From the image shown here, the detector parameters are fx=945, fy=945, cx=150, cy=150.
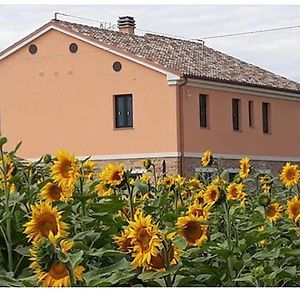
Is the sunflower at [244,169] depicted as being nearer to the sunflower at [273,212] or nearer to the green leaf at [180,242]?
the sunflower at [273,212]

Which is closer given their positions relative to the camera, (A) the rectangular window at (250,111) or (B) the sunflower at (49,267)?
(B) the sunflower at (49,267)

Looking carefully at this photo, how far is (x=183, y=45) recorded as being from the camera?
2352 cm

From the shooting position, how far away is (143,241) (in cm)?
163

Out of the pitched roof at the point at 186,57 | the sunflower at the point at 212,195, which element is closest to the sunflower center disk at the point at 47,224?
the sunflower at the point at 212,195

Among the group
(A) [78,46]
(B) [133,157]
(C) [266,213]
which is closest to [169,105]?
(B) [133,157]

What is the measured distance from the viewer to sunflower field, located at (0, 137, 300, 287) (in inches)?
64.3

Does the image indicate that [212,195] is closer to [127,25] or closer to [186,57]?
[186,57]

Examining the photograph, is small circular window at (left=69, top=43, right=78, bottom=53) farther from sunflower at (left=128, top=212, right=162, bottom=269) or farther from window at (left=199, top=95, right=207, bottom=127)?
sunflower at (left=128, top=212, right=162, bottom=269)

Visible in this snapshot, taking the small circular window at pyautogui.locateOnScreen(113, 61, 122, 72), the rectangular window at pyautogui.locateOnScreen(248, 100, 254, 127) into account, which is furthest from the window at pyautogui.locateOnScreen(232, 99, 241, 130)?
the small circular window at pyautogui.locateOnScreen(113, 61, 122, 72)

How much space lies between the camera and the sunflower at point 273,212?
2.57 metres

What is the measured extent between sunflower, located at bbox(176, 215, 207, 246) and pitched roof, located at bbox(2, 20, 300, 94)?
1801 centimetres

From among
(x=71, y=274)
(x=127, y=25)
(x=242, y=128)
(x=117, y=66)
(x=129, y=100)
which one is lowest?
(x=71, y=274)

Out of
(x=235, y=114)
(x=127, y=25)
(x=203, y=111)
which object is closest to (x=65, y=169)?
(x=203, y=111)

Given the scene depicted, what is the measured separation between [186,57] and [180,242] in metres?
20.5
